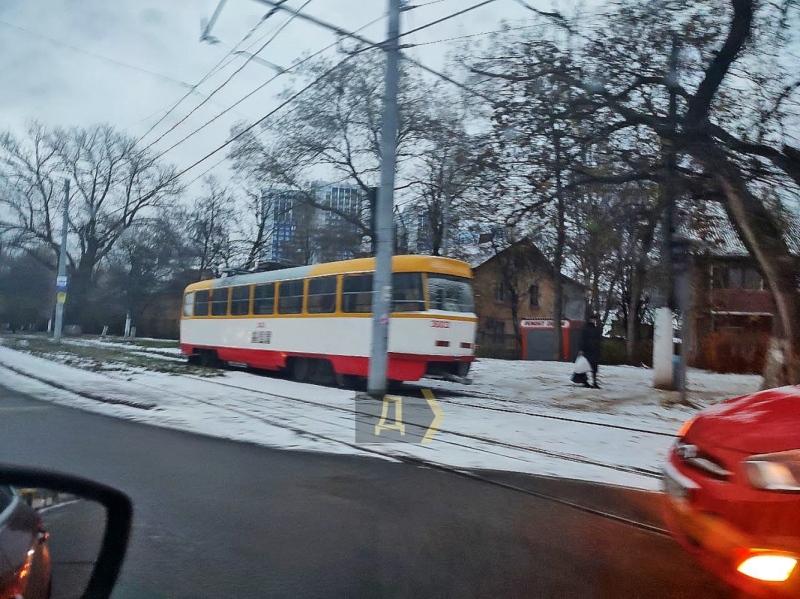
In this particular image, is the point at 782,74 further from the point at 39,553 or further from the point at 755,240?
the point at 39,553

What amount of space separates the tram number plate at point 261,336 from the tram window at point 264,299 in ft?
1.69

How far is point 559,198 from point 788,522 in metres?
12.9

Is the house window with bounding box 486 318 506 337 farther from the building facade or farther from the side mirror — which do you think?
the side mirror

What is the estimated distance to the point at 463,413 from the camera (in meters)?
11.6

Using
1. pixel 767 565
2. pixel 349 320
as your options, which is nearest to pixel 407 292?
pixel 349 320

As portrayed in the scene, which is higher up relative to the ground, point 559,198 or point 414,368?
point 559,198

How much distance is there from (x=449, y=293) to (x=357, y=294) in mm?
2054

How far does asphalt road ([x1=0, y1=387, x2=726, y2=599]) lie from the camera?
3.96 m

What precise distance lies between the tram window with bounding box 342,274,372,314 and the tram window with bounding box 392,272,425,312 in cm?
60

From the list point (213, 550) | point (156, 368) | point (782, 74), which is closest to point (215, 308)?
point (156, 368)

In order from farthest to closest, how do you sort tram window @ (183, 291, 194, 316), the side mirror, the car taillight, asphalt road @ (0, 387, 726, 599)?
tram window @ (183, 291, 194, 316) < asphalt road @ (0, 387, 726, 599) < the car taillight < the side mirror

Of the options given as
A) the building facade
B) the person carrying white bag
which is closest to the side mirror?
the person carrying white bag

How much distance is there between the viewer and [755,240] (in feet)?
39.8

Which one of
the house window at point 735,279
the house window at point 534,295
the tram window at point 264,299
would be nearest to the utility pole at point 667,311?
the tram window at point 264,299
